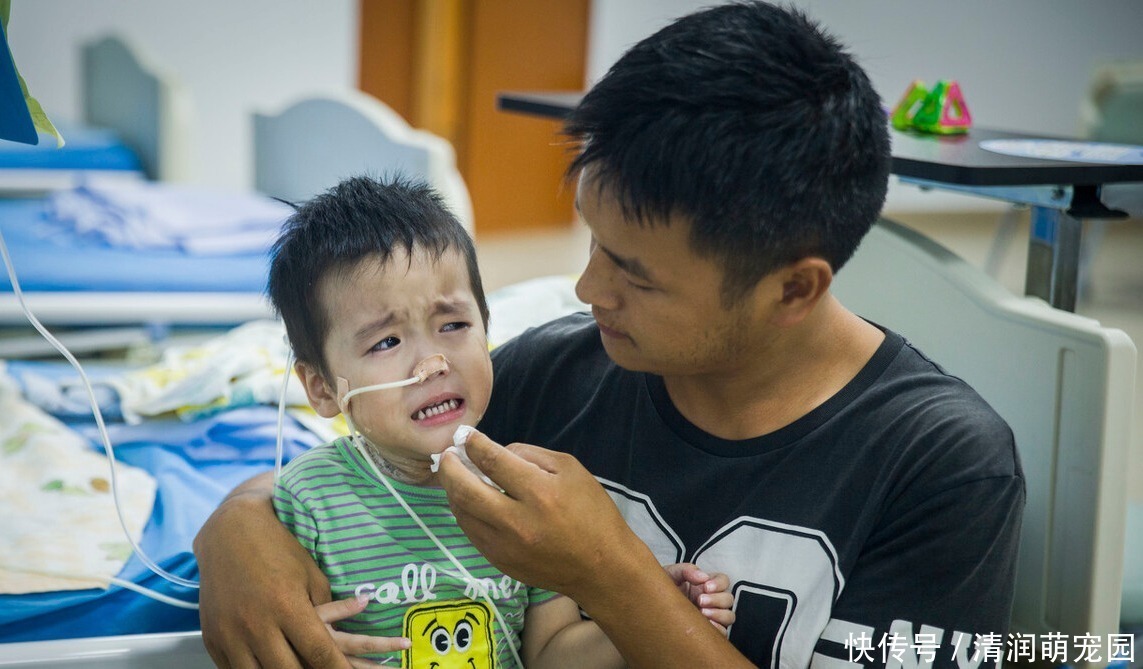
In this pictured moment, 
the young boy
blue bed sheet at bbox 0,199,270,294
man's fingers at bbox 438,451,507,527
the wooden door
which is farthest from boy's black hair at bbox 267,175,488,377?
the wooden door

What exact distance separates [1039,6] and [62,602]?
607cm

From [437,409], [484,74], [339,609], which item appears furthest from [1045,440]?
[484,74]

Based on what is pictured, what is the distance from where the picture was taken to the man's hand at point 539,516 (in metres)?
0.94

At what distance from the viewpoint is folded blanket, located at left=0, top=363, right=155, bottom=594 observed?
4.62 ft

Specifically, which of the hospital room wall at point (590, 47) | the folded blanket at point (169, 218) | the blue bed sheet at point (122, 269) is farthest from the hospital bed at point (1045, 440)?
the hospital room wall at point (590, 47)

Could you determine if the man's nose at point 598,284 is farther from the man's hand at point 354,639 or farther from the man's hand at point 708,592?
the man's hand at point 354,639

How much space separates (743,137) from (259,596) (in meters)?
0.63

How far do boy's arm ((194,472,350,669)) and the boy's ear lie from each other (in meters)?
0.13

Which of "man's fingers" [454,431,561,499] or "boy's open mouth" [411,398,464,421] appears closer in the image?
"man's fingers" [454,431,561,499]

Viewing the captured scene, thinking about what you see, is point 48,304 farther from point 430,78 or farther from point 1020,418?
point 430,78

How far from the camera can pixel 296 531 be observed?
1222 millimetres

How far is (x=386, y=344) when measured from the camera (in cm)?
120

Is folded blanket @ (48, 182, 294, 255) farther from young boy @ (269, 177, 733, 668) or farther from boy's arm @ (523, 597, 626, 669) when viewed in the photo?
boy's arm @ (523, 597, 626, 669)

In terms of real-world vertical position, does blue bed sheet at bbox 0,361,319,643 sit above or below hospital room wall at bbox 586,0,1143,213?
below
